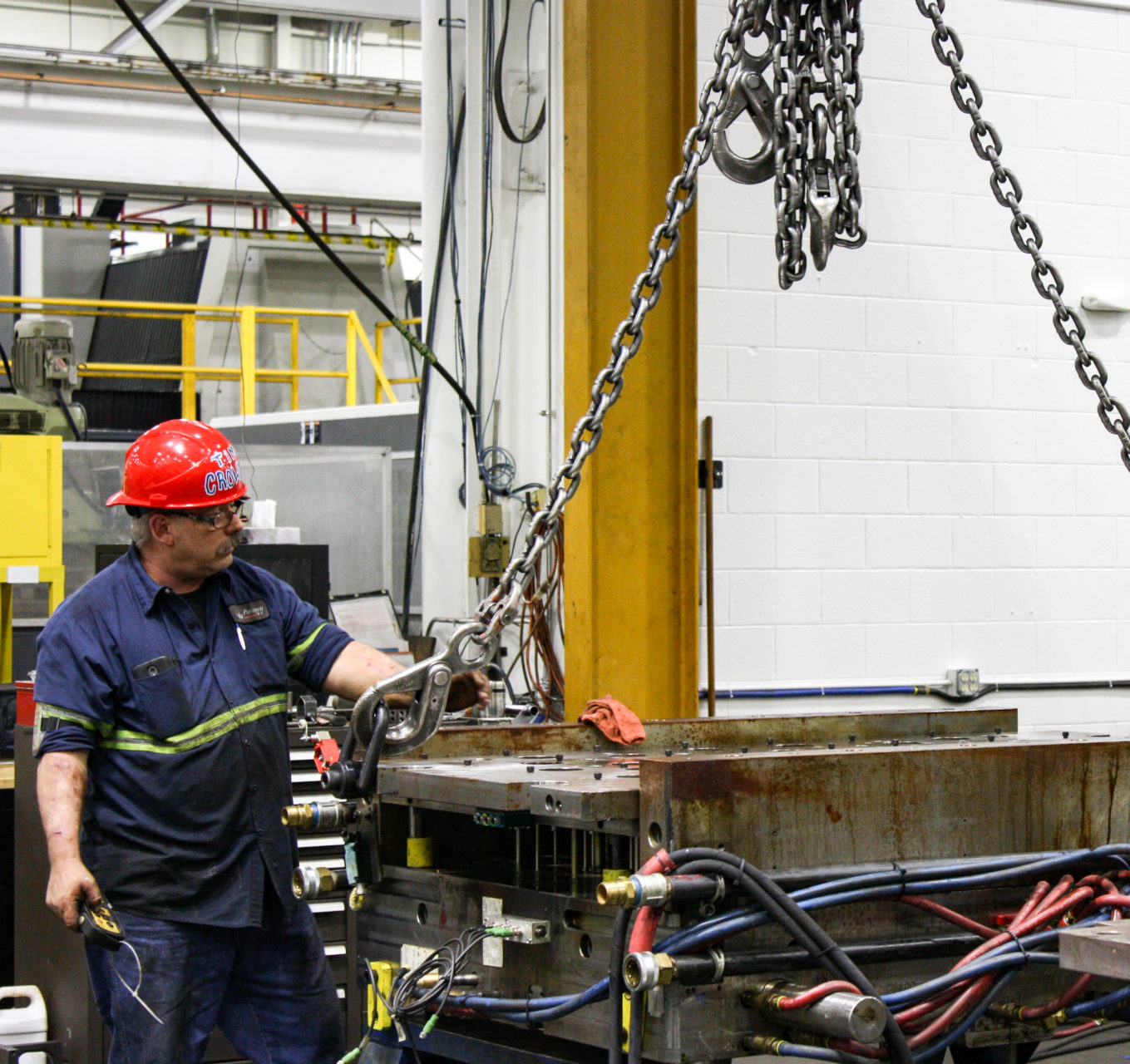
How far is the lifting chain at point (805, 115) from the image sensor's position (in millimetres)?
2631

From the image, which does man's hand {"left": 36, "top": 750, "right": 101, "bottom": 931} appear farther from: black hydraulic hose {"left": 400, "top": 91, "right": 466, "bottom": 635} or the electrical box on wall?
black hydraulic hose {"left": 400, "top": 91, "right": 466, "bottom": 635}

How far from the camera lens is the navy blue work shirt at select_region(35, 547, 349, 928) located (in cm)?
280

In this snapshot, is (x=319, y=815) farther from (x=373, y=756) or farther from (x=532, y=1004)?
(x=532, y=1004)

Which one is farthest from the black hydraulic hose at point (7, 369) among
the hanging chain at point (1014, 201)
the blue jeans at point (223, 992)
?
the hanging chain at point (1014, 201)

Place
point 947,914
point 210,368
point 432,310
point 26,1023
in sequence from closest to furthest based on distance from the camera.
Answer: point 947,914 → point 26,1023 → point 432,310 → point 210,368

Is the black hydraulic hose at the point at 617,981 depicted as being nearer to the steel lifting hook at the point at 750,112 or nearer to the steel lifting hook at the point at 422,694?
the steel lifting hook at the point at 422,694

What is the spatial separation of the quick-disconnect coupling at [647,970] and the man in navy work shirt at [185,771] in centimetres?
105

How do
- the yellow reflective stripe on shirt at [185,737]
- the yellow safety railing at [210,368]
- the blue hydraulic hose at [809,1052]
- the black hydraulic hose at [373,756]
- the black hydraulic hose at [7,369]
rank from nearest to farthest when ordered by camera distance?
the blue hydraulic hose at [809,1052] → the black hydraulic hose at [373,756] → the yellow reflective stripe on shirt at [185,737] → the black hydraulic hose at [7,369] → the yellow safety railing at [210,368]

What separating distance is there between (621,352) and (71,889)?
1332 millimetres

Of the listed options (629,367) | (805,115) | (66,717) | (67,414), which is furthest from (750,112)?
(67,414)

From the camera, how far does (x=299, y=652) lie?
308 centimetres

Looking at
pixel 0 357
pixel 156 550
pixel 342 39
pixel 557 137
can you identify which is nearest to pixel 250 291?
pixel 342 39

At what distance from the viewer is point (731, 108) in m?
2.74

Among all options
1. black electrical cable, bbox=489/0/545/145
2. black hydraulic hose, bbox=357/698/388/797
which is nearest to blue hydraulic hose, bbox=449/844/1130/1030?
black hydraulic hose, bbox=357/698/388/797
